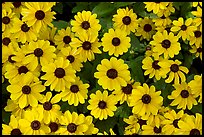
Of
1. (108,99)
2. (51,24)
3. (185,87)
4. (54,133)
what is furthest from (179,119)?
(51,24)

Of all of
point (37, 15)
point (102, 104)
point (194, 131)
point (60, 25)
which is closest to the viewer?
point (194, 131)

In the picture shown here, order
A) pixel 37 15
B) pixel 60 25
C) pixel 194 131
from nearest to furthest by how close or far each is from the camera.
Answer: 1. pixel 194 131
2. pixel 37 15
3. pixel 60 25

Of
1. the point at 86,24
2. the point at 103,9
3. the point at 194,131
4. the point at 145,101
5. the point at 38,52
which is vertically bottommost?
the point at 194,131

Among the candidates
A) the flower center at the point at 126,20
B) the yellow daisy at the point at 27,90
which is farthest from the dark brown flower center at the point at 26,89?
the flower center at the point at 126,20

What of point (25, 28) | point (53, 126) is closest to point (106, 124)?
point (53, 126)

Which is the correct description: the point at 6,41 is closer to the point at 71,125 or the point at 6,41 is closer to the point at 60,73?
the point at 60,73

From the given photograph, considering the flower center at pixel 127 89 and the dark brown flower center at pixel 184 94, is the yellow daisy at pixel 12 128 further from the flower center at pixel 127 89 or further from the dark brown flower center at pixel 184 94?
the dark brown flower center at pixel 184 94
